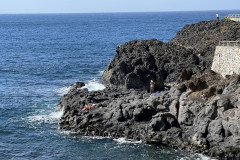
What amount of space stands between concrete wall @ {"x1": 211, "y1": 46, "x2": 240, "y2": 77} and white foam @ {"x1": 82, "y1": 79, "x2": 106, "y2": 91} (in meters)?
18.9

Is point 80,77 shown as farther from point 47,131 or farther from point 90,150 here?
point 90,150

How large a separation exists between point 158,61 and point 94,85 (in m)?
10.6

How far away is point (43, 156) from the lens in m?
43.6

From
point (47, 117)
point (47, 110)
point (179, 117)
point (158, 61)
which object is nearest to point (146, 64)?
point (158, 61)

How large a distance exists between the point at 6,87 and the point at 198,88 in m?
36.8

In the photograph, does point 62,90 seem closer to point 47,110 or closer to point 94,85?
point 94,85

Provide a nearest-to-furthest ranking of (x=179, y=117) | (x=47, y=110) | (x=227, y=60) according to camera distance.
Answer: (x=179, y=117)
(x=227, y=60)
(x=47, y=110)

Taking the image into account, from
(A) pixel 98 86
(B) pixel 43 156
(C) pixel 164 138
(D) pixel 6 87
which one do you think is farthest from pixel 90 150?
(D) pixel 6 87

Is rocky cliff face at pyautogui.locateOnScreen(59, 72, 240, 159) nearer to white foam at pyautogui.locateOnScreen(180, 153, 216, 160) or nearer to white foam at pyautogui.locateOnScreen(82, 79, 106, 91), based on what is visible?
white foam at pyautogui.locateOnScreen(180, 153, 216, 160)

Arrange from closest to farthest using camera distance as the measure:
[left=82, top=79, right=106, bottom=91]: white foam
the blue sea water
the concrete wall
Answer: the blue sea water, the concrete wall, [left=82, top=79, right=106, bottom=91]: white foam

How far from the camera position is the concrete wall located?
172ft

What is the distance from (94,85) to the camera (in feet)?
231

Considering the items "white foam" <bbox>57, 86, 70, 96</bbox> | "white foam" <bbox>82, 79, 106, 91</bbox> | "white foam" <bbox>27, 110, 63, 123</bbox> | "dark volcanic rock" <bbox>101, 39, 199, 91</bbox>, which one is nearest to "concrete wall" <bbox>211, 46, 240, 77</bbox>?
"dark volcanic rock" <bbox>101, 39, 199, 91</bbox>

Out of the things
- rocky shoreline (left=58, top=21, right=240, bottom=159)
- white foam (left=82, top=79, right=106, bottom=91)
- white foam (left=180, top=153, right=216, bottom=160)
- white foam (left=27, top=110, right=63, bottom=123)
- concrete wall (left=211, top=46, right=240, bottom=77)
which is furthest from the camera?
white foam (left=82, top=79, right=106, bottom=91)
